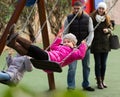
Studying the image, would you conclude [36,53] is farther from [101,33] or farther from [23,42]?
[101,33]

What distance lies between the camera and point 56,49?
5.77 m

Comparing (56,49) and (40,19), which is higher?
(40,19)

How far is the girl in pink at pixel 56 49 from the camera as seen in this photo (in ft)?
15.0

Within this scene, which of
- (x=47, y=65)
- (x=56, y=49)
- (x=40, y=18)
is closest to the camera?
(x=47, y=65)

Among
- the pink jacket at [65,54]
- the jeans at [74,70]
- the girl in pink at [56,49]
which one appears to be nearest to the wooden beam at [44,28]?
the jeans at [74,70]

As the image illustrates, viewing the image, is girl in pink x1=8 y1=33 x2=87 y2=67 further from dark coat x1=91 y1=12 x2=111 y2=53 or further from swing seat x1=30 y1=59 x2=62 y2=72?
dark coat x1=91 y1=12 x2=111 y2=53

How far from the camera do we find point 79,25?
661 cm

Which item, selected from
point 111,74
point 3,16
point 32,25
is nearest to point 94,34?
point 111,74

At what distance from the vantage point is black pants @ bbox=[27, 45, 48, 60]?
4859 millimetres

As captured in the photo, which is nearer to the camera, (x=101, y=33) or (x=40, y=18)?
(x=40, y=18)

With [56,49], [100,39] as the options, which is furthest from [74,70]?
[56,49]

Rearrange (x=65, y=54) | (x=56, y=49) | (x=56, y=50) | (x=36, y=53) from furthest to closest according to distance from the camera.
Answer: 1. (x=56, y=49)
2. (x=56, y=50)
3. (x=65, y=54)
4. (x=36, y=53)

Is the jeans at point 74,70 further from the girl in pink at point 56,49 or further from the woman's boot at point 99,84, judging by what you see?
the girl in pink at point 56,49

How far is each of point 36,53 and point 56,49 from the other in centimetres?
87
